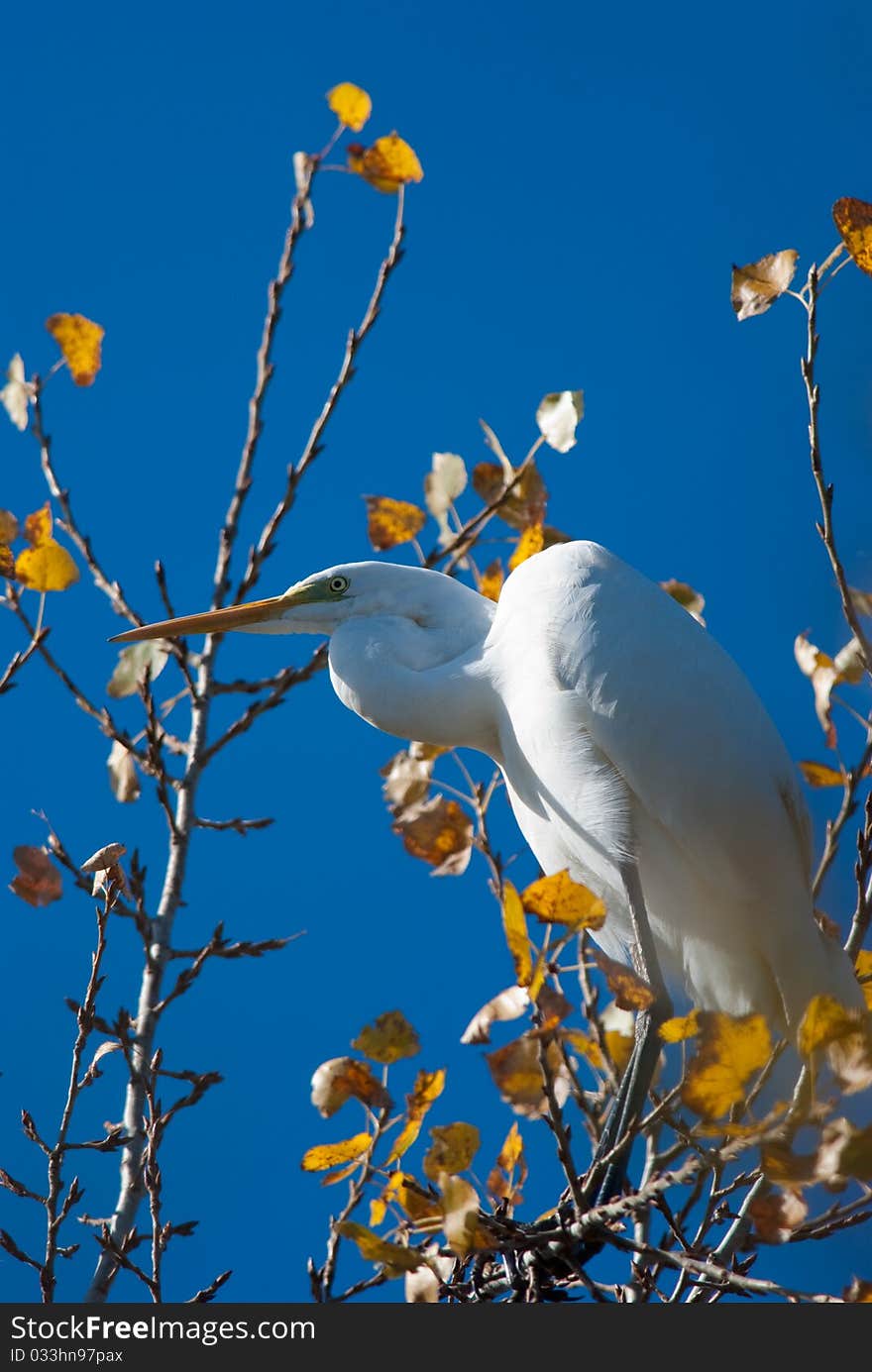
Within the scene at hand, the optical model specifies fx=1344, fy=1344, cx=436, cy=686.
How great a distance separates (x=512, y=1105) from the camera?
1685 millimetres

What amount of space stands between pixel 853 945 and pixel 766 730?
17.1 inches

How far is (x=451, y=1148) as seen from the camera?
4.84ft

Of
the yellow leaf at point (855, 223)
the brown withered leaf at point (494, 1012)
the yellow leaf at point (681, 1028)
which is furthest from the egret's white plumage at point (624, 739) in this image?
the yellow leaf at point (681, 1028)

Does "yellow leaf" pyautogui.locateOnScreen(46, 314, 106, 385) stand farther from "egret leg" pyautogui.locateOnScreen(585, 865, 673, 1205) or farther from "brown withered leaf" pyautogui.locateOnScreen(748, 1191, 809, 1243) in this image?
"brown withered leaf" pyautogui.locateOnScreen(748, 1191, 809, 1243)

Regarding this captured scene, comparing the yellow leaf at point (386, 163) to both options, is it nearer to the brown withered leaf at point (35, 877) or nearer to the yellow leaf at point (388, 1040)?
the brown withered leaf at point (35, 877)

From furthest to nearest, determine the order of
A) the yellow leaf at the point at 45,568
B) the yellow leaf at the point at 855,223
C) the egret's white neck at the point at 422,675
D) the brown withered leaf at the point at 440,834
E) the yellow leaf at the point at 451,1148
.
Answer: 1. the egret's white neck at the point at 422,675
2. the brown withered leaf at the point at 440,834
3. the yellow leaf at the point at 45,568
4. the yellow leaf at the point at 855,223
5. the yellow leaf at the point at 451,1148

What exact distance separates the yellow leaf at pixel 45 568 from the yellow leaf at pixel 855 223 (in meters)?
1.20

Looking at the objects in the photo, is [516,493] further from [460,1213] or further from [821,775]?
[460,1213]

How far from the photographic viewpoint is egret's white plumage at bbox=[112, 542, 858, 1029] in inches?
88.4

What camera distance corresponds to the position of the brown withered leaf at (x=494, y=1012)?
1862 millimetres

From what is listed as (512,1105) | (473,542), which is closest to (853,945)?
(512,1105)

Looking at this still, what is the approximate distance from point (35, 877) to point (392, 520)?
895 millimetres

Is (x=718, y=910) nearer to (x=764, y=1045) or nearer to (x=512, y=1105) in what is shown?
(x=512, y=1105)

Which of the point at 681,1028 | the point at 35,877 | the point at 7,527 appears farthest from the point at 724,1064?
the point at 7,527
